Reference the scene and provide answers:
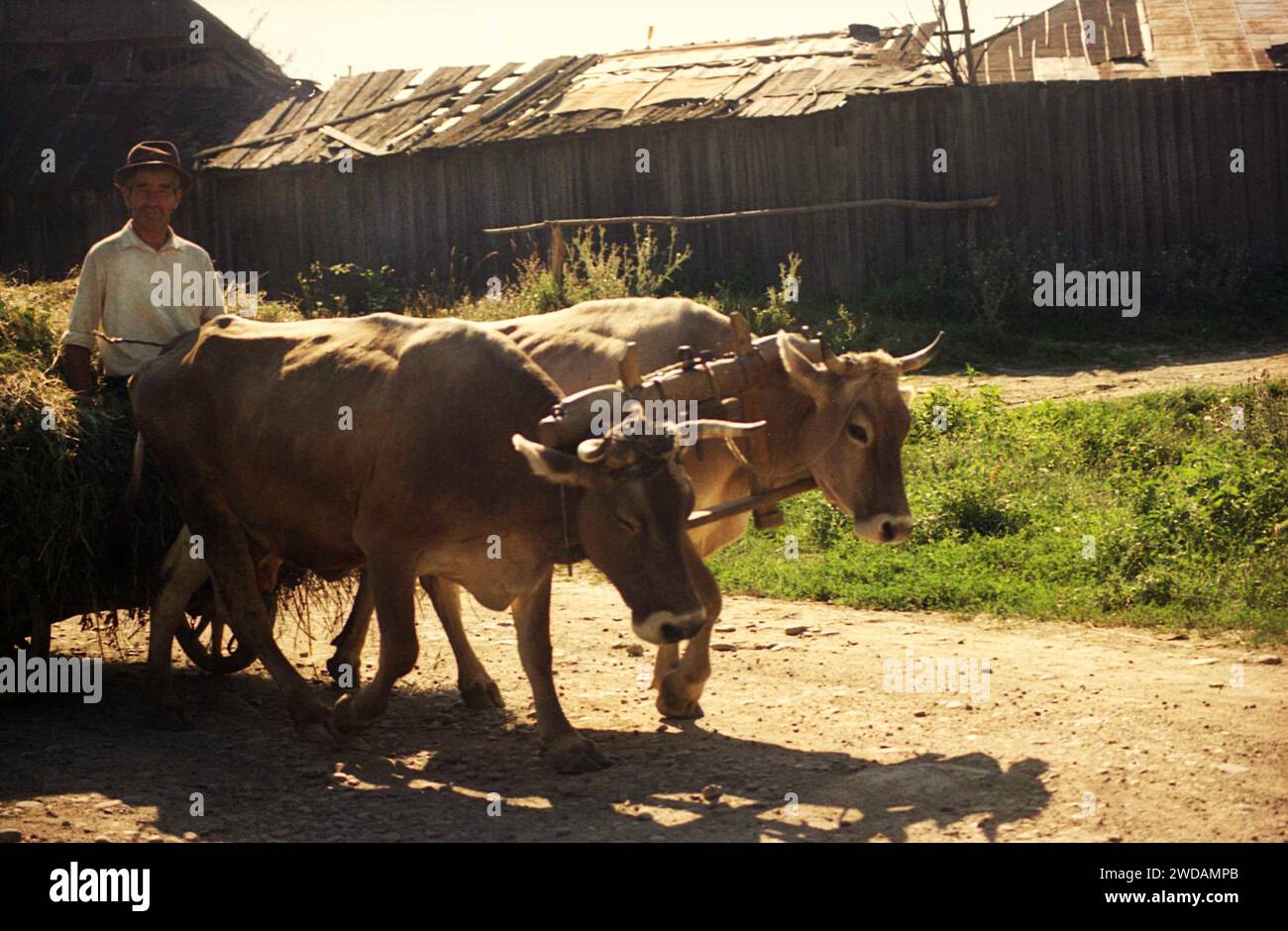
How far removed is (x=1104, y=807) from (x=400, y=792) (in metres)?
2.79

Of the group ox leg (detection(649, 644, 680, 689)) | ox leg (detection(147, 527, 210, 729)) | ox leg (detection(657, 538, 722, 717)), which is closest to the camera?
ox leg (detection(657, 538, 722, 717))

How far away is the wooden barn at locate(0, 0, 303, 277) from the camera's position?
23.4m

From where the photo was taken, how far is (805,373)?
22.6 ft

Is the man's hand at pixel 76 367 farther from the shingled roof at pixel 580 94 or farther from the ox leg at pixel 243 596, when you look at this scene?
the shingled roof at pixel 580 94

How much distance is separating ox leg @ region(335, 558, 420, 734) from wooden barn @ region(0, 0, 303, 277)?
17.9m

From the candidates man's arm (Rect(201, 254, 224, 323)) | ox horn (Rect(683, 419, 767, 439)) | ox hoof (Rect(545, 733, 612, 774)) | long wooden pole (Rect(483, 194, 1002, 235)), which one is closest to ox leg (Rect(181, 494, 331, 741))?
ox hoof (Rect(545, 733, 612, 774))

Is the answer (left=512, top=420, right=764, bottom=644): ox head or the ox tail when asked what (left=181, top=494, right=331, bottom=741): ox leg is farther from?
(left=512, top=420, right=764, bottom=644): ox head

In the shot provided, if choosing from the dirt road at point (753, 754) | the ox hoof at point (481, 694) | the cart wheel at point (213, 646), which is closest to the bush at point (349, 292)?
the dirt road at point (753, 754)

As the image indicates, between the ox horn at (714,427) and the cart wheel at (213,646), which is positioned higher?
the ox horn at (714,427)

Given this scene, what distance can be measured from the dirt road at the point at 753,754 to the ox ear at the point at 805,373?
1535mm

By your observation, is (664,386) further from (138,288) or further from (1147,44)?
(1147,44)

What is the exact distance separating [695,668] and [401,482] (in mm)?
1653

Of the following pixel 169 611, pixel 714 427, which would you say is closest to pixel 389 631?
pixel 169 611

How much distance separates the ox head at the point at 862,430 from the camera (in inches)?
270
